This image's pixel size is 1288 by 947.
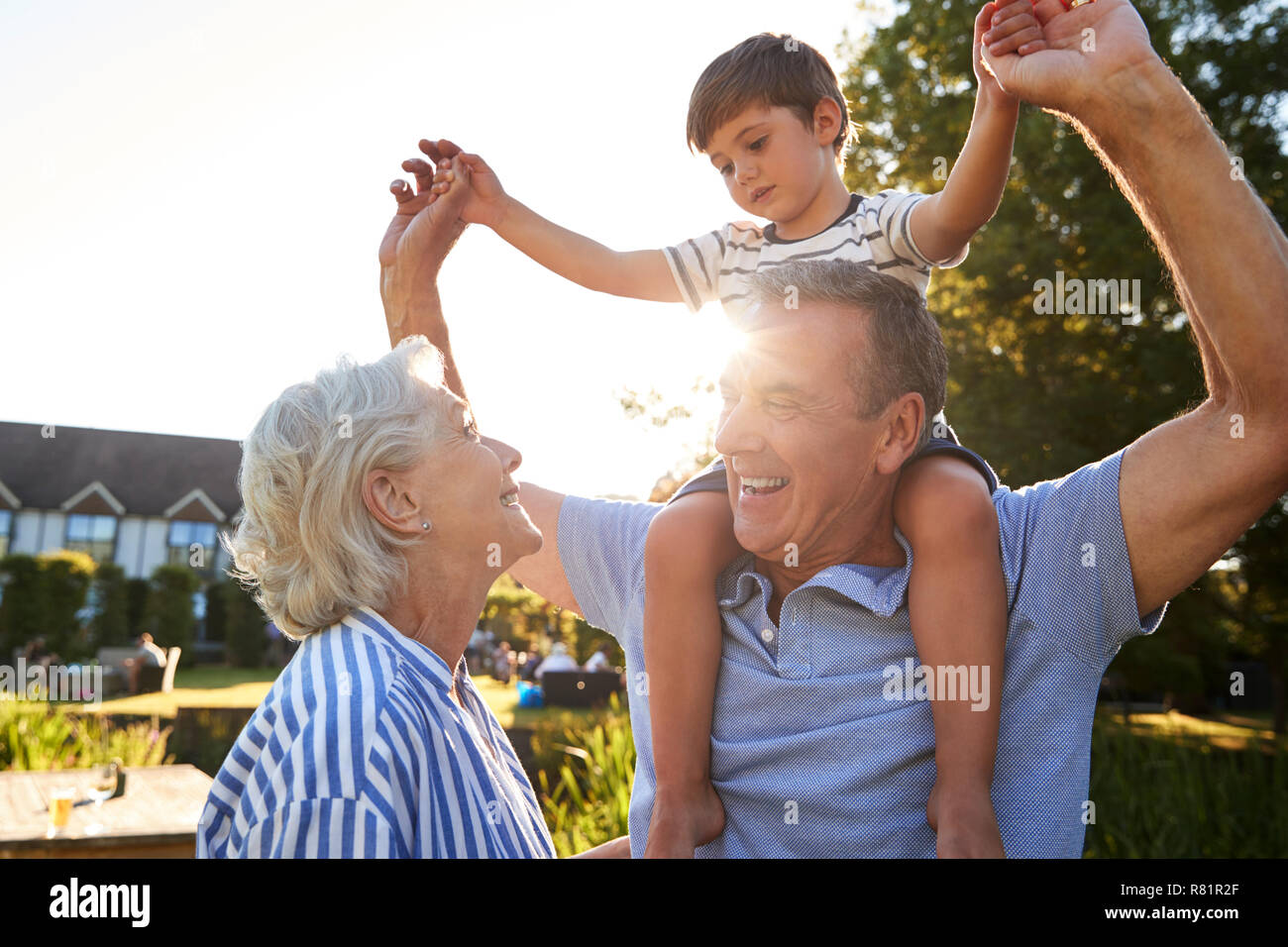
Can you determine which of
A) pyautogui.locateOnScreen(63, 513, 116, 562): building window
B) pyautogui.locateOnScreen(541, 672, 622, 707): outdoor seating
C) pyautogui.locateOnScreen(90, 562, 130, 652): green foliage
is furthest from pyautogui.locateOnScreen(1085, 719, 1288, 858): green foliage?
pyautogui.locateOnScreen(63, 513, 116, 562): building window

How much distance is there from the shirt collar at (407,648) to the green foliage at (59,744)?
6814 mm

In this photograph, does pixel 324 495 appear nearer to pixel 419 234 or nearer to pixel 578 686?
pixel 419 234

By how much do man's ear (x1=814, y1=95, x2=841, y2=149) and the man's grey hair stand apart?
2.14ft

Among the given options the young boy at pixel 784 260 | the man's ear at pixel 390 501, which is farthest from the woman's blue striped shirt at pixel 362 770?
the young boy at pixel 784 260

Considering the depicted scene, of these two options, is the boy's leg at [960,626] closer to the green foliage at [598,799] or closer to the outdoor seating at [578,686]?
the green foliage at [598,799]

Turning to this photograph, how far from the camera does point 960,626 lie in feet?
5.28

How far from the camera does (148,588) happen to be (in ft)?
75.5

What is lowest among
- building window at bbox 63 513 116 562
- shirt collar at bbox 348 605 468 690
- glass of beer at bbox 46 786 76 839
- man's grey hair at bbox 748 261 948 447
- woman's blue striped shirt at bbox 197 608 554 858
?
glass of beer at bbox 46 786 76 839

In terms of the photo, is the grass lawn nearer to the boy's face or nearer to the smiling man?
the boy's face

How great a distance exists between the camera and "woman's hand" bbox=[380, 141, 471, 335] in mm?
2158

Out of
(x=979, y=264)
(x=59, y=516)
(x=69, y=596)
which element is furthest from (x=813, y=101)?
(x=59, y=516)

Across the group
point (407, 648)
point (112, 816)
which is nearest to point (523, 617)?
point (112, 816)

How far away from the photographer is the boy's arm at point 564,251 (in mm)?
2229

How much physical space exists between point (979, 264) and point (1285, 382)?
8.76m
